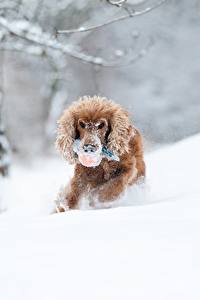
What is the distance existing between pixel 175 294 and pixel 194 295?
0.23ft

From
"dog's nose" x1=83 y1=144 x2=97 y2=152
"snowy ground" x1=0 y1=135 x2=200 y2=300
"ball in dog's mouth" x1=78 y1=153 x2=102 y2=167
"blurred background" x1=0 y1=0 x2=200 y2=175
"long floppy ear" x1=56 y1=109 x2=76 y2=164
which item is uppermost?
"blurred background" x1=0 y1=0 x2=200 y2=175

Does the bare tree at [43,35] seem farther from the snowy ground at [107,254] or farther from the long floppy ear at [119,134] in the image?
the snowy ground at [107,254]

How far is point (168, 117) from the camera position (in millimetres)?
18391

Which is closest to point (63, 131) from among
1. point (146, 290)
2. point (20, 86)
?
point (146, 290)

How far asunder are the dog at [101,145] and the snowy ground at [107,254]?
1.03 m

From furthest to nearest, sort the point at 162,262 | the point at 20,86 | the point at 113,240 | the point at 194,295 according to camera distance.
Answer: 1. the point at 20,86
2. the point at 113,240
3. the point at 162,262
4. the point at 194,295

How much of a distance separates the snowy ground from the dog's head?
1.03 metres

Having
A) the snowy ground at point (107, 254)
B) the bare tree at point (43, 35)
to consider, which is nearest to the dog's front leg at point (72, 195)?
the bare tree at point (43, 35)

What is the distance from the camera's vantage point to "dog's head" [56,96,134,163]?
15.0 ft

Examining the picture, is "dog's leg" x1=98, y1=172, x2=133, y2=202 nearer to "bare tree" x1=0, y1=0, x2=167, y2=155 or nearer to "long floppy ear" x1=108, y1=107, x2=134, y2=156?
"long floppy ear" x1=108, y1=107, x2=134, y2=156

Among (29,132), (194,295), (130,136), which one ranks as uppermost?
(29,132)

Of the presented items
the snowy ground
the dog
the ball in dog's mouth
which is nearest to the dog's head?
the dog

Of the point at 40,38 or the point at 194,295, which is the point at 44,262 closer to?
the point at 194,295

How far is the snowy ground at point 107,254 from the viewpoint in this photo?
2387 mm
